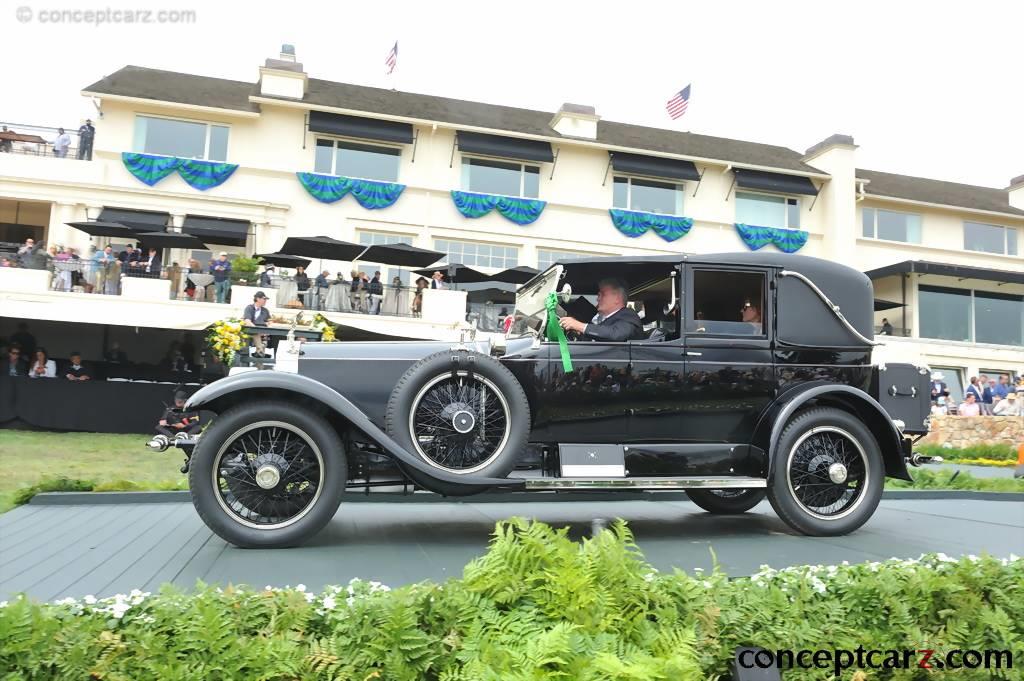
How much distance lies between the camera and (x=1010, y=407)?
1952 centimetres

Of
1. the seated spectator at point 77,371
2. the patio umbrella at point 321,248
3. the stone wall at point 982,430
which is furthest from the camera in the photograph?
the patio umbrella at point 321,248

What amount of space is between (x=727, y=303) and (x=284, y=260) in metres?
16.5

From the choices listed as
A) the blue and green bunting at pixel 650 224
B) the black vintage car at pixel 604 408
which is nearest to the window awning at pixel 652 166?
the blue and green bunting at pixel 650 224

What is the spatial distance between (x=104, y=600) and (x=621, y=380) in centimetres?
344

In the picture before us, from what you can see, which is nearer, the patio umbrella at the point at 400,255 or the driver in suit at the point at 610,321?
the driver in suit at the point at 610,321

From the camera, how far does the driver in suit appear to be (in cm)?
502

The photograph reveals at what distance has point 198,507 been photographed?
4.07 meters

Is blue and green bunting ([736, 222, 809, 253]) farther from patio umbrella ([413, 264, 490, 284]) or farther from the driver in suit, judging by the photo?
the driver in suit

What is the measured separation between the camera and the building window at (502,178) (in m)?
24.8

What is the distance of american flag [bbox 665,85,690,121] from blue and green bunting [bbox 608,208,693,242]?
4.00m

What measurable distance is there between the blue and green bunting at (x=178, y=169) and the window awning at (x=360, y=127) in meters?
3.16

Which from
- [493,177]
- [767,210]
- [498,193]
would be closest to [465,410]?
[498,193]

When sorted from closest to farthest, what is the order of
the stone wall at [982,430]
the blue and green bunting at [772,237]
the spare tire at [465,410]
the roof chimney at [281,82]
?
1. the spare tire at [465,410]
2. the stone wall at [982,430]
3. the roof chimney at [281,82]
4. the blue and green bunting at [772,237]

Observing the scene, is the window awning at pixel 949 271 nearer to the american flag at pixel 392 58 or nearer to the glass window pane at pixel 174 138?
the american flag at pixel 392 58
